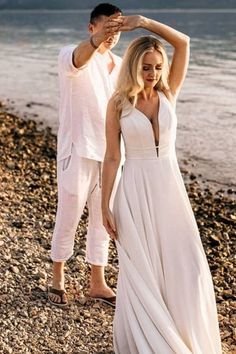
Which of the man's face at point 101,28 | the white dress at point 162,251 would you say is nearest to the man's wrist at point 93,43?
the man's face at point 101,28

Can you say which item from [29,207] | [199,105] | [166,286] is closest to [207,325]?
[166,286]

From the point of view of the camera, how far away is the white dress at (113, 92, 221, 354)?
523 centimetres

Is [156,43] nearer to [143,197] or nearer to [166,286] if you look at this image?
[143,197]

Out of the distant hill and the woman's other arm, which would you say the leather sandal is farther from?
the distant hill

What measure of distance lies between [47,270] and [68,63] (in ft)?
8.08

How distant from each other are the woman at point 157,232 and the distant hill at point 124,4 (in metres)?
141

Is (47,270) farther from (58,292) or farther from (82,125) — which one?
(82,125)

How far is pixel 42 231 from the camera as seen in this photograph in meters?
8.88

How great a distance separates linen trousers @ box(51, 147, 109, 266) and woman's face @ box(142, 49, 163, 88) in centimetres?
110

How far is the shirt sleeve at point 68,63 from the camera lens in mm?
5688

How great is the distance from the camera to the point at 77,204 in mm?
6164

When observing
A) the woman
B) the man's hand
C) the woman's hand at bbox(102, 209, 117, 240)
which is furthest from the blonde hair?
the woman's hand at bbox(102, 209, 117, 240)

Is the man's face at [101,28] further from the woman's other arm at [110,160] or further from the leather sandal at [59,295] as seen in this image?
the leather sandal at [59,295]

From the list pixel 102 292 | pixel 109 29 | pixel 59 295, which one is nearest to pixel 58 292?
pixel 59 295
